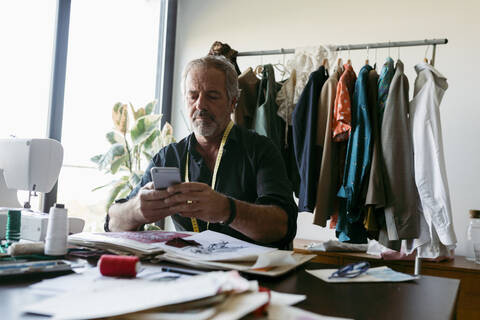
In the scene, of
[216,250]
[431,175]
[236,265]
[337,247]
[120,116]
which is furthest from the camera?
[120,116]

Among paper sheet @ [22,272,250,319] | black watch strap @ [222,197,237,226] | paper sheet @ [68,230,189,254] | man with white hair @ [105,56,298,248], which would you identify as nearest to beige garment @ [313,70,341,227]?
man with white hair @ [105,56,298,248]

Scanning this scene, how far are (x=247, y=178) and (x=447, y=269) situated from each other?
1269 millimetres

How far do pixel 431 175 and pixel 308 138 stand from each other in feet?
2.16

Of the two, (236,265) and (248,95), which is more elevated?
(248,95)

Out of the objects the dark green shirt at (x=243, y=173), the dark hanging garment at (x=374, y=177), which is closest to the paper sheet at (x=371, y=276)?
the dark green shirt at (x=243, y=173)

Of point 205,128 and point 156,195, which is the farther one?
point 205,128

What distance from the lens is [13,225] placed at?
3.68ft

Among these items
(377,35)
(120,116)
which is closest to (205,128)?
(120,116)

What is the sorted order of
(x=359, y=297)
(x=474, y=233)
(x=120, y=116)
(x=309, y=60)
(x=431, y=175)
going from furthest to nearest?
1. (x=120, y=116)
2. (x=309, y=60)
3. (x=474, y=233)
4. (x=431, y=175)
5. (x=359, y=297)

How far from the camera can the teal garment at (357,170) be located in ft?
7.32

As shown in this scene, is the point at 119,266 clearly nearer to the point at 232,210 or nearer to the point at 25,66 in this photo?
the point at 232,210

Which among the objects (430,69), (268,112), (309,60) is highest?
(309,60)

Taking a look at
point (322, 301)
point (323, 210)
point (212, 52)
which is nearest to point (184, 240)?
point (322, 301)

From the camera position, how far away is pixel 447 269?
2.22m
